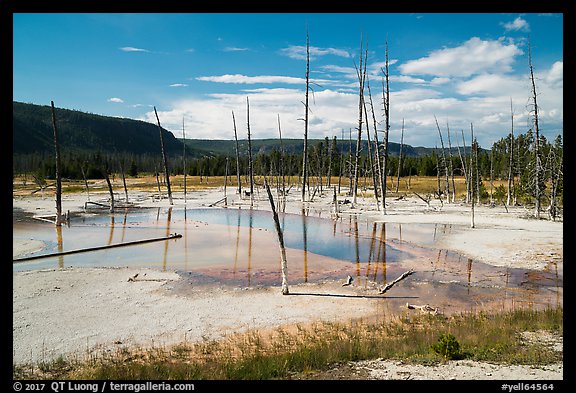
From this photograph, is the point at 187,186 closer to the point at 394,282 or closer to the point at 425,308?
the point at 394,282

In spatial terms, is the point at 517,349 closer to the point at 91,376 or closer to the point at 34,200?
the point at 91,376

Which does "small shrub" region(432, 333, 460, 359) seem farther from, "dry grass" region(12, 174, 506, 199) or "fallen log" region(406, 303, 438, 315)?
"dry grass" region(12, 174, 506, 199)

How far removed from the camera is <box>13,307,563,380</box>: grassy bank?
8.28m

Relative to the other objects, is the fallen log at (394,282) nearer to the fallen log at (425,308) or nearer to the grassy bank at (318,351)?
the fallen log at (425,308)

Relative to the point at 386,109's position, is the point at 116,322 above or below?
below

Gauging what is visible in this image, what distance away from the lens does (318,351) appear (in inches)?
361

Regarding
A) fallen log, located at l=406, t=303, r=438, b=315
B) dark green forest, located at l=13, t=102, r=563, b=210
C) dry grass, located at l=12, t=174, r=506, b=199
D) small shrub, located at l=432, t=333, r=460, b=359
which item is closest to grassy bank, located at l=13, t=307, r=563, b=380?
small shrub, located at l=432, t=333, r=460, b=359

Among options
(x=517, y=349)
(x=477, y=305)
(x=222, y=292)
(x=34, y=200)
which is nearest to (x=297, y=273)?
(x=222, y=292)

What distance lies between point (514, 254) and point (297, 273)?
412 inches
